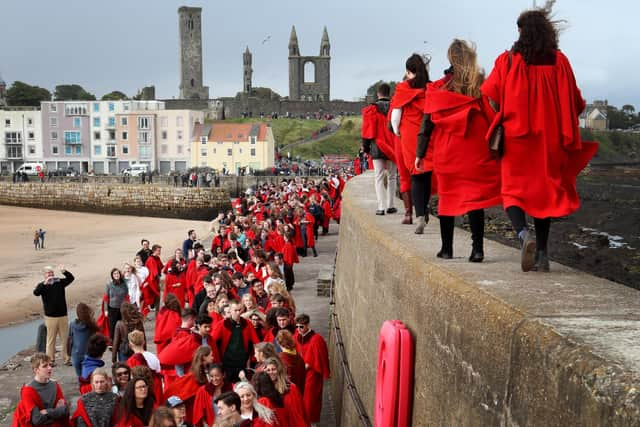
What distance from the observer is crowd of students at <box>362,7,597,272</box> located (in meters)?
4.58

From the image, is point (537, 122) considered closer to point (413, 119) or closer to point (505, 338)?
point (505, 338)

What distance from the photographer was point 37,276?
29.2m

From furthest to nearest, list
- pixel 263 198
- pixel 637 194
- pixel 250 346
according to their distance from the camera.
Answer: pixel 263 198, pixel 637 194, pixel 250 346

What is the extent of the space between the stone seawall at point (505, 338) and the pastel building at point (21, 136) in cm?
9005

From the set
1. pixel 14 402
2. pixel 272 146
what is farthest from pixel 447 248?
pixel 272 146

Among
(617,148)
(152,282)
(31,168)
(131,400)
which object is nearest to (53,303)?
(152,282)

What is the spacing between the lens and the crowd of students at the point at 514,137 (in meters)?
4.58

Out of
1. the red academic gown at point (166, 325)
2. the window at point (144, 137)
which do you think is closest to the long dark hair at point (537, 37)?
the red academic gown at point (166, 325)

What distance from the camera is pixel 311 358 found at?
8.32 metres

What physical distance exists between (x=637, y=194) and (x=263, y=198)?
19678 millimetres

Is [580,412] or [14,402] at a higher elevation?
[580,412]

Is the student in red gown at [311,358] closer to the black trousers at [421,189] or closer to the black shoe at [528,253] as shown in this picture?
the black trousers at [421,189]

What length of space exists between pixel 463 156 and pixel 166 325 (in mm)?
5445

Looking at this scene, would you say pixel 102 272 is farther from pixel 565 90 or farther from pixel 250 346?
pixel 565 90
